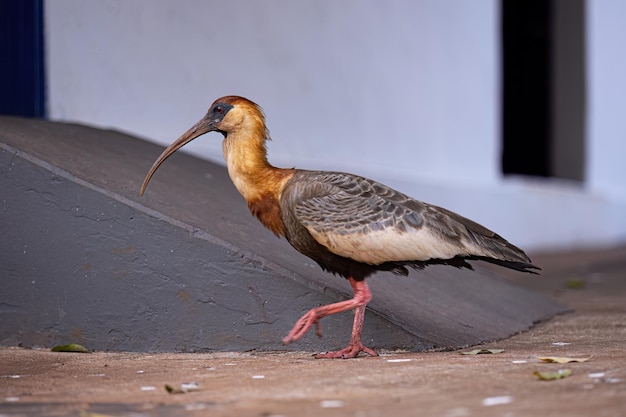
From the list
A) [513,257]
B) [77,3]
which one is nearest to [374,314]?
[513,257]

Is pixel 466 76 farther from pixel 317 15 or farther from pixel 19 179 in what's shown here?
pixel 19 179

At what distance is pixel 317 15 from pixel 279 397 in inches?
Result: 261

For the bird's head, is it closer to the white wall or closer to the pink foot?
the pink foot

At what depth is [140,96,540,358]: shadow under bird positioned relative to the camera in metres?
5.34

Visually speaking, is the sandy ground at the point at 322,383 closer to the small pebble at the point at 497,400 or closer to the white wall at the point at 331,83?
the small pebble at the point at 497,400

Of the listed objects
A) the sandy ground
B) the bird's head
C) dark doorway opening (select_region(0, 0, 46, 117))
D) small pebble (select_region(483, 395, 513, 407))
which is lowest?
the sandy ground

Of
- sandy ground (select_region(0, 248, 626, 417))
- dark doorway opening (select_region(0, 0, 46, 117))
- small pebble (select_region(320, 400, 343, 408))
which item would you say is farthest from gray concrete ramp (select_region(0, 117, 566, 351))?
small pebble (select_region(320, 400, 343, 408))

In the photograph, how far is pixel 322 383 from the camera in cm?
458

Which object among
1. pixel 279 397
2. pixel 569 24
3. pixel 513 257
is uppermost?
pixel 569 24

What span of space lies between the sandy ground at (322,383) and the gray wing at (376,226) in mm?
482

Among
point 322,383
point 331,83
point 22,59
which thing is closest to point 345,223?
point 322,383

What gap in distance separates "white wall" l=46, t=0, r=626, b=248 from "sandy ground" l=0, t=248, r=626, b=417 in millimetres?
2791

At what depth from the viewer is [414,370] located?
488 cm

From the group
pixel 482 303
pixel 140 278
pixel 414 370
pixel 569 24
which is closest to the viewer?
pixel 414 370
